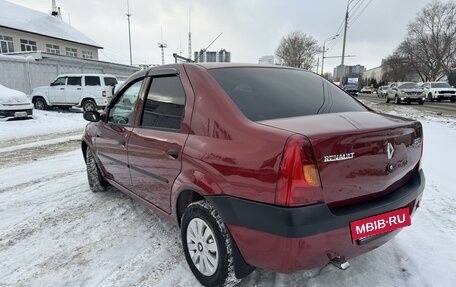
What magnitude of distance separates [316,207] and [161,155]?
1415 millimetres

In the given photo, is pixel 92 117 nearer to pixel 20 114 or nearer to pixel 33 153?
pixel 33 153

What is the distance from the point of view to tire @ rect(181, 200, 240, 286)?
2352 millimetres

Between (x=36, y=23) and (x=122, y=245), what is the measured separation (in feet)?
133

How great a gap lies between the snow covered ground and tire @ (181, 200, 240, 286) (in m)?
0.20

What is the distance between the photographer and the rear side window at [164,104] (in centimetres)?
286

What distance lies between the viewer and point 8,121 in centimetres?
1336

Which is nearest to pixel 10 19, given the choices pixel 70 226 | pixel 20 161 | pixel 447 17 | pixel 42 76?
pixel 42 76

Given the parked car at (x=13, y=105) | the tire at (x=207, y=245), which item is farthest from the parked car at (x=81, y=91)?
the tire at (x=207, y=245)

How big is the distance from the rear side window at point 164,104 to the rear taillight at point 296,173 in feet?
3.61

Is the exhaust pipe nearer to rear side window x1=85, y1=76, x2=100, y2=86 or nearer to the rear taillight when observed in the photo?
the rear taillight

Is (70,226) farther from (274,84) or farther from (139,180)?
(274,84)

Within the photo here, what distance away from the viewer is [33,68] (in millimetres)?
22047

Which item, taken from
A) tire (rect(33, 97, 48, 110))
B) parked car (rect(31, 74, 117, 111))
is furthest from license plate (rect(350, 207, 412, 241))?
tire (rect(33, 97, 48, 110))

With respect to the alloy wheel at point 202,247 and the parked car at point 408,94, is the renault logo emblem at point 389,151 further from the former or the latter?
the parked car at point 408,94
